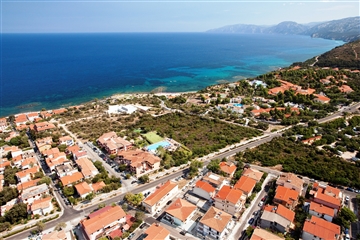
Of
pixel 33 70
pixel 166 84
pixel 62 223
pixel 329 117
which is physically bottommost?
pixel 62 223

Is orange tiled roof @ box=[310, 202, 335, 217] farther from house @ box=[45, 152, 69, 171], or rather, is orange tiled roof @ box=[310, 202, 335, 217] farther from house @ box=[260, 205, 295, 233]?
house @ box=[45, 152, 69, 171]

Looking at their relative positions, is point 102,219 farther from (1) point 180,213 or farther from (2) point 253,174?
(2) point 253,174

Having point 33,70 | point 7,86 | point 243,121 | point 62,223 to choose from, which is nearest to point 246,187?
point 62,223

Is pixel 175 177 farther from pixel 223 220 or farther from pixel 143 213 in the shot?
pixel 223 220

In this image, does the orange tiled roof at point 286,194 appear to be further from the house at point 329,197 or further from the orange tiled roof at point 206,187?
the orange tiled roof at point 206,187

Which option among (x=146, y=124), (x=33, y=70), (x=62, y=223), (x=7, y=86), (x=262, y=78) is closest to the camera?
(x=62, y=223)

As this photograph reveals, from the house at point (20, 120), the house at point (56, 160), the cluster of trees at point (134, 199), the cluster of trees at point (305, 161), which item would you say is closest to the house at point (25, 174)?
the house at point (56, 160)
